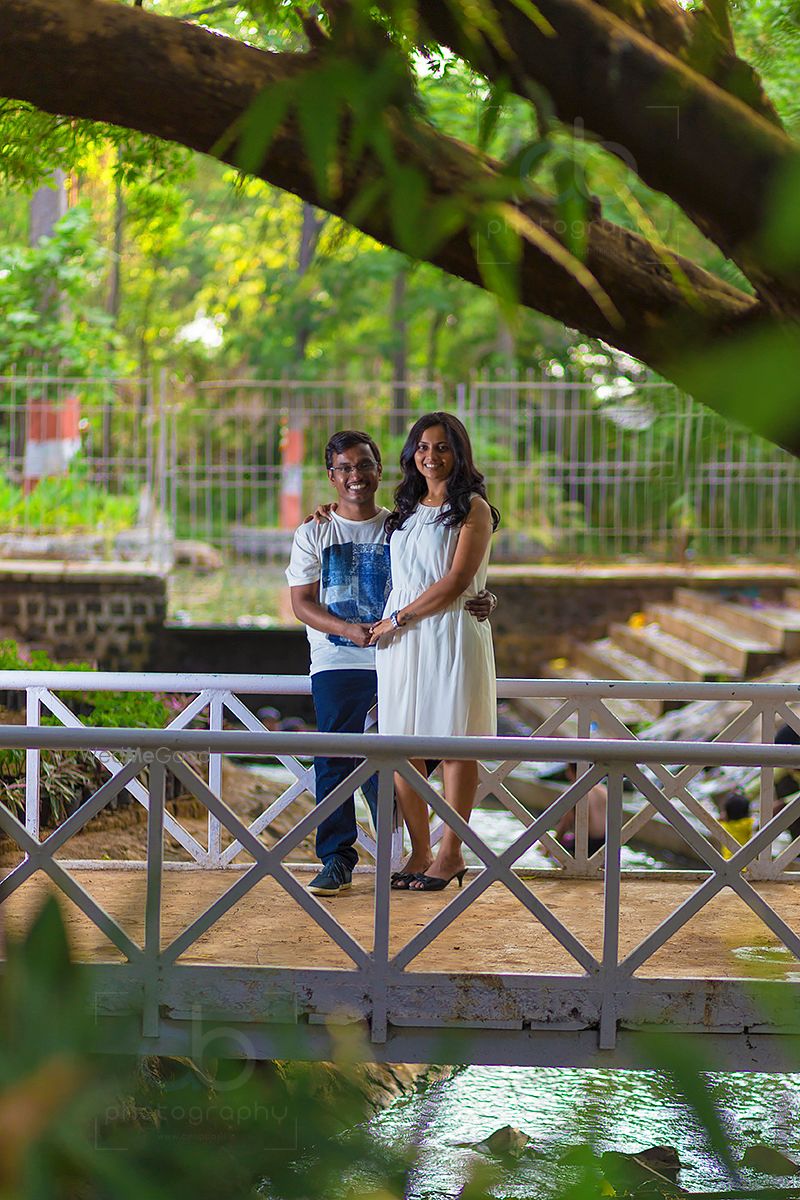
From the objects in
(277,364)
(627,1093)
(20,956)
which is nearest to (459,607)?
(627,1093)

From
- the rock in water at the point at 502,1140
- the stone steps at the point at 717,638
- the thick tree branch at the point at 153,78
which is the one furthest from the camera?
the stone steps at the point at 717,638

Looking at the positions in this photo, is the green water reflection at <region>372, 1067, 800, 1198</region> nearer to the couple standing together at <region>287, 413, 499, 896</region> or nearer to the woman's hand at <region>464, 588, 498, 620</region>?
the couple standing together at <region>287, 413, 499, 896</region>

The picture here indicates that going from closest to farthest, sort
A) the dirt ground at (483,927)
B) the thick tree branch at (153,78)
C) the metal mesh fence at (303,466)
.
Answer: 1. the thick tree branch at (153,78)
2. the dirt ground at (483,927)
3. the metal mesh fence at (303,466)

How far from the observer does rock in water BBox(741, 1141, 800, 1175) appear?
3.13 ft

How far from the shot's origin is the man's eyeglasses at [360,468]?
438 centimetres

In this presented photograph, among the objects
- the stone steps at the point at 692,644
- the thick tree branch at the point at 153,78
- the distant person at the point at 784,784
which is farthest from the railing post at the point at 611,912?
the stone steps at the point at 692,644

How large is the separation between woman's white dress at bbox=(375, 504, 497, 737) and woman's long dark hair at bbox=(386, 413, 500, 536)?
0.04 metres

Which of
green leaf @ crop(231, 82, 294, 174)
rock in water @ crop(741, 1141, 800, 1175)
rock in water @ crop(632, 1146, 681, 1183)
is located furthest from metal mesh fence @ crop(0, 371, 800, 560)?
green leaf @ crop(231, 82, 294, 174)

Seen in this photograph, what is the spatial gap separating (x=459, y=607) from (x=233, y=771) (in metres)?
4.82

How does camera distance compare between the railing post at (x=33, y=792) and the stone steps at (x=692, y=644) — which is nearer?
the railing post at (x=33, y=792)

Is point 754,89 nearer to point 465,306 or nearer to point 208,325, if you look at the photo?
point 465,306

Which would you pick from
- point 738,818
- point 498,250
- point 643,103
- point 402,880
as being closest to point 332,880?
point 402,880

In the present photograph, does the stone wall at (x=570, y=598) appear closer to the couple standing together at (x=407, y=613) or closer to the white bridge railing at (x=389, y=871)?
the couple standing together at (x=407, y=613)

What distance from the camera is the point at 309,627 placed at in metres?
4.45
